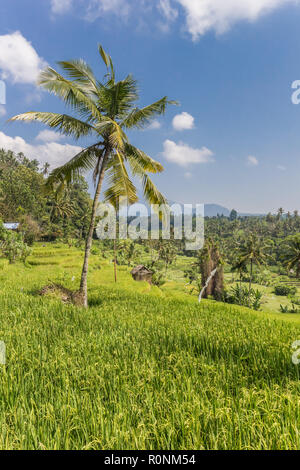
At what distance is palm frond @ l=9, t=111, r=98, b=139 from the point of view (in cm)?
746

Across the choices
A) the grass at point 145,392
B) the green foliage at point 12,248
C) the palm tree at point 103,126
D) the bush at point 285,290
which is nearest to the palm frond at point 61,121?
the palm tree at point 103,126

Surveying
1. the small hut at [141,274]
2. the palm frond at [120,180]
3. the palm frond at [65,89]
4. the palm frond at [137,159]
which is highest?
the palm frond at [65,89]

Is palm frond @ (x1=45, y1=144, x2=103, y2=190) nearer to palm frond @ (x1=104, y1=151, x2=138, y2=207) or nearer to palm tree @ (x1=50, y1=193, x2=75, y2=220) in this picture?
palm frond @ (x1=104, y1=151, x2=138, y2=207)

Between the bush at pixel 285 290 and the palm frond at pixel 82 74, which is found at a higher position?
the palm frond at pixel 82 74

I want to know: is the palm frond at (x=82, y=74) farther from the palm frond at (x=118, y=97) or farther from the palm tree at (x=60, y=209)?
the palm tree at (x=60, y=209)

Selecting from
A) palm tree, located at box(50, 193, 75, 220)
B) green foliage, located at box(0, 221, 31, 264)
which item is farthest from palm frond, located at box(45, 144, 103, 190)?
palm tree, located at box(50, 193, 75, 220)

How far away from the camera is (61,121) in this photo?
8141 mm

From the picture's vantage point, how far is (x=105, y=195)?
406 inches

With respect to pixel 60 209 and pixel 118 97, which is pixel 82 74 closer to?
pixel 118 97

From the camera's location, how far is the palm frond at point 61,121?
24.5 feet

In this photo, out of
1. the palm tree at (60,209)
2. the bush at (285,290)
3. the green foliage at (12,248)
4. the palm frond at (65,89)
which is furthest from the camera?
the bush at (285,290)

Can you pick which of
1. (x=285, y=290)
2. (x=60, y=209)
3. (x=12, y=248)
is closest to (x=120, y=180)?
(x=12, y=248)

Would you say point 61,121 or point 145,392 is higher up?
point 61,121

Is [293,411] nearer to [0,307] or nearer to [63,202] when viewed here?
[0,307]
